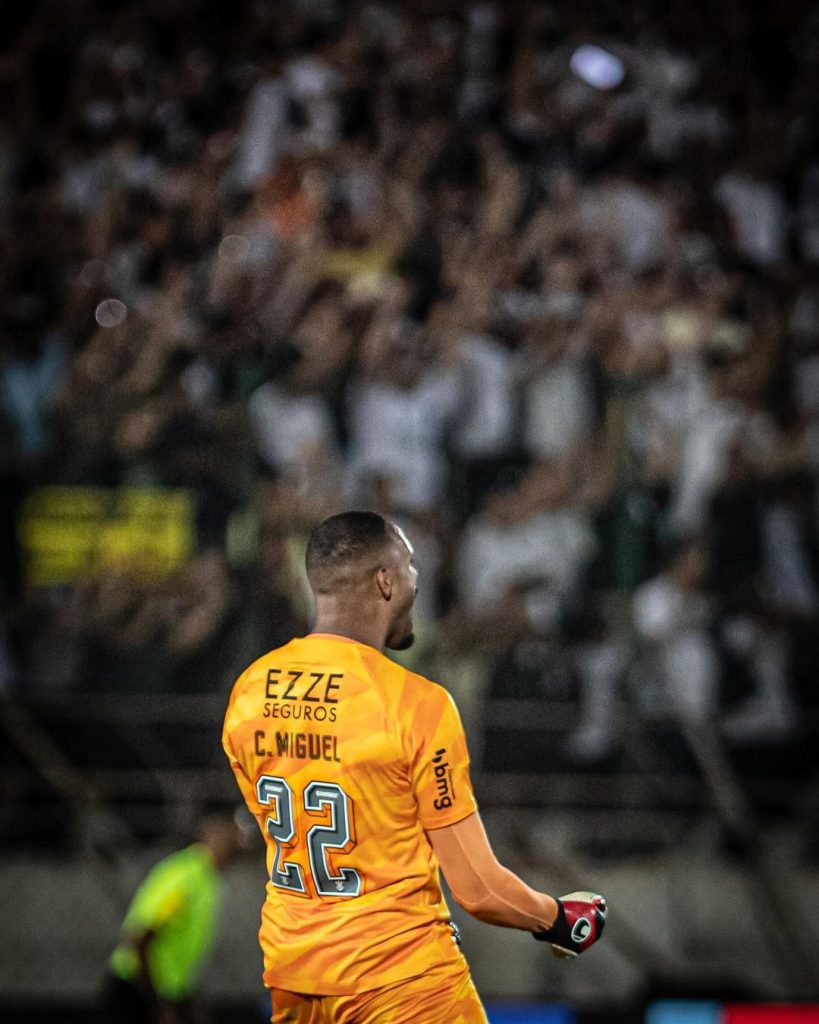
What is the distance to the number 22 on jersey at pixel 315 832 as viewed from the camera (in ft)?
12.3

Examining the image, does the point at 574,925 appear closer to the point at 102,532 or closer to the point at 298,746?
the point at 298,746

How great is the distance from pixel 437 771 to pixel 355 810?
0.22 meters

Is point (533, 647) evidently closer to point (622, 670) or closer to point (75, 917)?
point (622, 670)

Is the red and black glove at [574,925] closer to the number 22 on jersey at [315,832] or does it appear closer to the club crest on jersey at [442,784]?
the club crest on jersey at [442,784]

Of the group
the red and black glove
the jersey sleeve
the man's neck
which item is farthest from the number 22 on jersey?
the red and black glove

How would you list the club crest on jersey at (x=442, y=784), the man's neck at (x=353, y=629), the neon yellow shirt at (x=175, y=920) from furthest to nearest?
1. the neon yellow shirt at (x=175, y=920)
2. the man's neck at (x=353, y=629)
3. the club crest on jersey at (x=442, y=784)

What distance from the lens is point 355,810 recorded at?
3.76 m

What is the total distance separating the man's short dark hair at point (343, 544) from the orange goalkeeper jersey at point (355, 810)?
0.60 feet

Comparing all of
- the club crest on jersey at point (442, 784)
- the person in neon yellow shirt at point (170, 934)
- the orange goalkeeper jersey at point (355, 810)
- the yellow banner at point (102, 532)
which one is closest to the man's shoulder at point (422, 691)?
the orange goalkeeper jersey at point (355, 810)

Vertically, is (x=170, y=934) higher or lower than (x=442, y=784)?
lower

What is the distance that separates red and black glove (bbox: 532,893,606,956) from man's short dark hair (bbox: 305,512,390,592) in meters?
0.95

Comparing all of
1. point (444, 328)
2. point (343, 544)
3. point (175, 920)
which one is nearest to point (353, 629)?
point (343, 544)

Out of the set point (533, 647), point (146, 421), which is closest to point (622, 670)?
point (533, 647)

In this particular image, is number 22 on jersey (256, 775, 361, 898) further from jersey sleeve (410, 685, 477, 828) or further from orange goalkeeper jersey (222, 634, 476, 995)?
jersey sleeve (410, 685, 477, 828)
